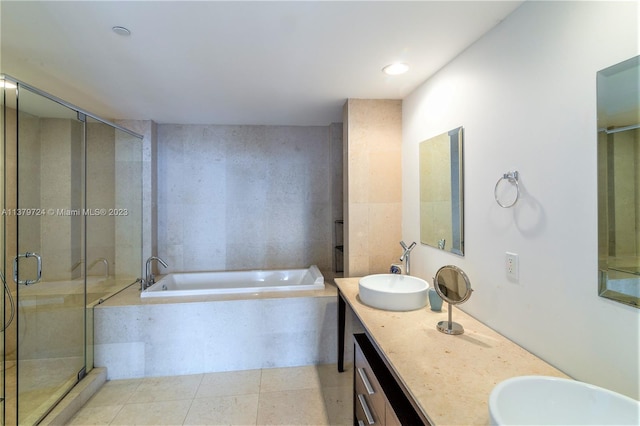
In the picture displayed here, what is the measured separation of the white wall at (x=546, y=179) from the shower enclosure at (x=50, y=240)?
266 centimetres

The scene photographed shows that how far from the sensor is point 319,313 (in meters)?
2.50

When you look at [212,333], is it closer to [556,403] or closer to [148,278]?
[148,278]

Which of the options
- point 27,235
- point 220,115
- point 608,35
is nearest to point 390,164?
point 608,35

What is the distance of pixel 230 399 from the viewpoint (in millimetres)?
2078

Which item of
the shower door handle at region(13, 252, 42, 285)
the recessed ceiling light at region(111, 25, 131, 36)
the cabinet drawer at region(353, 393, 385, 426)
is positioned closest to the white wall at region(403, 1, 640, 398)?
the cabinet drawer at region(353, 393, 385, 426)

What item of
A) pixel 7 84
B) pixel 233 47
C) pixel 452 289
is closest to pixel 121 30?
pixel 233 47

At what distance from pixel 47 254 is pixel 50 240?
10 cm

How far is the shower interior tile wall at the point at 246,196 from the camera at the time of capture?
10.9ft

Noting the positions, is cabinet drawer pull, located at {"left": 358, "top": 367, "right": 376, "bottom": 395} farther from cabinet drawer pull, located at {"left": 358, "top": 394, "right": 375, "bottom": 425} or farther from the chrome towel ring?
the chrome towel ring

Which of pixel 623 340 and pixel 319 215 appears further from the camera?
pixel 319 215

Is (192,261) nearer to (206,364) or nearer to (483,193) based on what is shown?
(206,364)

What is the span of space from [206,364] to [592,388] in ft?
8.04

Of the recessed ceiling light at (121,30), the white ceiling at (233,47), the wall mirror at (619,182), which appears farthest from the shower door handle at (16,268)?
the wall mirror at (619,182)

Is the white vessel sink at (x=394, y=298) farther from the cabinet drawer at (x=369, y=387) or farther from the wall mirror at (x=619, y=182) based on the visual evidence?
the wall mirror at (x=619, y=182)
